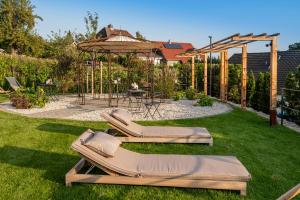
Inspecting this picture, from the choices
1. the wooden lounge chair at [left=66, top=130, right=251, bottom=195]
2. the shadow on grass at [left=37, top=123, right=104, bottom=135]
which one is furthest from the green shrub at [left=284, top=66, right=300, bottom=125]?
the shadow on grass at [left=37, top=123, right=104, bottom=135]

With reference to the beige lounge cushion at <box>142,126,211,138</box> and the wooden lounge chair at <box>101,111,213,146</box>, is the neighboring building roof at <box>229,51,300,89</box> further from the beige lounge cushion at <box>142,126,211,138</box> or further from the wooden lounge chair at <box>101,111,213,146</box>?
the wooden lounge chair at <box>101,111,213,146</box>

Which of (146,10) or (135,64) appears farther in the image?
(146,10)

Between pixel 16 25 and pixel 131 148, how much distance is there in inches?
1386

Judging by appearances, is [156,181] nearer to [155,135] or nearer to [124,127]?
[155,135]

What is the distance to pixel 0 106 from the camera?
467 inches

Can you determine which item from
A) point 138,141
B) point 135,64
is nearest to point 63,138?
point 138,141

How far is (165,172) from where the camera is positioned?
4242mm

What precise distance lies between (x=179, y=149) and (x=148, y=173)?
2.20 meters

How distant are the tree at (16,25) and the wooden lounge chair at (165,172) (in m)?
34.9

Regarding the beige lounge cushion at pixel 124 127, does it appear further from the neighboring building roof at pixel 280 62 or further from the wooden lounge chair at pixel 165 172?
the neighboring building roof at pixel 280 62

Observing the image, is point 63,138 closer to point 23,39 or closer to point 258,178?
point 258,178

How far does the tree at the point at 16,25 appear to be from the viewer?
35.7m

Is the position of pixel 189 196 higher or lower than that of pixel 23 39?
lower

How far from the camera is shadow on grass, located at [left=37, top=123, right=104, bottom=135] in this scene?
7737 millimetres
